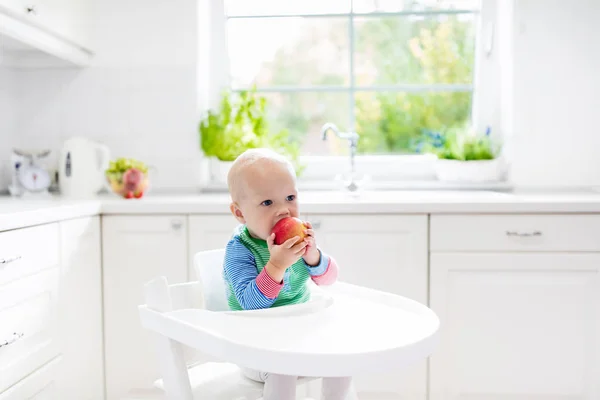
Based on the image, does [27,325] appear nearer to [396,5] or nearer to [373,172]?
[373,172]

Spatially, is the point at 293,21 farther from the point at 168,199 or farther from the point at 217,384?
the point at 217,384

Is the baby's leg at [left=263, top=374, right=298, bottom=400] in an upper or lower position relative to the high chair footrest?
upper

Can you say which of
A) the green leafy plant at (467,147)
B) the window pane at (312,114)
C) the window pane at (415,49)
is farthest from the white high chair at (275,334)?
the window pane at (415,49)

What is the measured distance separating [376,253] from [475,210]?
0.36m

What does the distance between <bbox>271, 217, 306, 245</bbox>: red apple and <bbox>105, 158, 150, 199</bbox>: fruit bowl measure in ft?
4.39

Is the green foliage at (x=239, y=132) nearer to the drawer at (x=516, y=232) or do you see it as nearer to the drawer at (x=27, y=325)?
the drawer at (x=516, y=232)

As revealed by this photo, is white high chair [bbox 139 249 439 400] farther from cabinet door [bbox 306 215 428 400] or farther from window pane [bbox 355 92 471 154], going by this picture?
window pane [bbox 355 92 471 154]

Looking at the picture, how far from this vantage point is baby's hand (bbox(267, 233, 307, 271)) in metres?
1.22

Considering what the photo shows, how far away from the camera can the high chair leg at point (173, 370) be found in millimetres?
1202

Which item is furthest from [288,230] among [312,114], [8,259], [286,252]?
[312,114]

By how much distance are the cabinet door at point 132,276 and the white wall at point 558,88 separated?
1505 millimetres

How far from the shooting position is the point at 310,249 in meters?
1.30

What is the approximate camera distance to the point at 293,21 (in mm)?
3078

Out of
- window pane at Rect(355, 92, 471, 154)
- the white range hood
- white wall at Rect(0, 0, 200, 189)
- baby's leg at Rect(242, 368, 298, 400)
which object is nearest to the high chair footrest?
baby's leg at Rect(242, 368, 298, 400)
